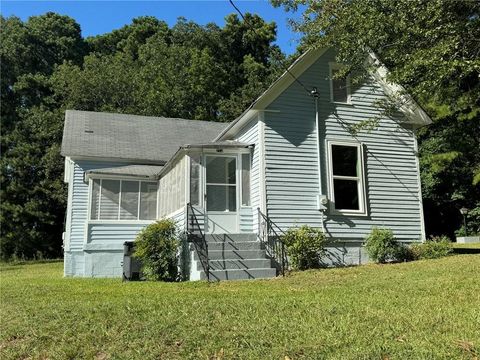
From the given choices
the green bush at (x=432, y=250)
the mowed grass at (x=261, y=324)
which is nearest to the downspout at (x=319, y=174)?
the green bush at (x=432, y=250)

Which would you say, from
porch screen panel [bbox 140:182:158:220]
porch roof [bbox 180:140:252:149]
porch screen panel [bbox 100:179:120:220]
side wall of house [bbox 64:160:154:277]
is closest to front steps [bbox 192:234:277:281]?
porch roof [bbox 180:140:252:149]

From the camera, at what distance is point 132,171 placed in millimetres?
17156

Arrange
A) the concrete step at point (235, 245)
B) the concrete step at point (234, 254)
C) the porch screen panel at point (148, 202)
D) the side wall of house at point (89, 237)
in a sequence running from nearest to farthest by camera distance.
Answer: the concrete step at point (234, 254) → the concrete step at point (235, 245) → the side wall of house at point (89, 237) → the porch screen panel at point (148, 202)

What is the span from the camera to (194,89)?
32.8 meters

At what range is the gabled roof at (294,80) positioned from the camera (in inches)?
515

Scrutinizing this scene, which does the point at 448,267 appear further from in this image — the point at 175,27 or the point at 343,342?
the point at 175,27

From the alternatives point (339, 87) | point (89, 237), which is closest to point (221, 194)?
point (339, 87)

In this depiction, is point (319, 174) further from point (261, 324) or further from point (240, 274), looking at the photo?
point (261, 324)

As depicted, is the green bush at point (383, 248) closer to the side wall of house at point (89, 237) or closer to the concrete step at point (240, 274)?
the concrete step at point (240, 274)

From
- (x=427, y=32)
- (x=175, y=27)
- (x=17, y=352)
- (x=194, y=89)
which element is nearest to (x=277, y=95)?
A: (x=427, y=32)

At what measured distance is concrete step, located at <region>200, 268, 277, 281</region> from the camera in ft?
35.9

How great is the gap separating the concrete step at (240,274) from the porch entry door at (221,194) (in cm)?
193

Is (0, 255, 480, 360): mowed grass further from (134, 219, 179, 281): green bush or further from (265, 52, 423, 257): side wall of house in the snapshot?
(265, 52, 423, 257): side wall of house

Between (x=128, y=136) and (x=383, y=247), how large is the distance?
11549 millimetres
